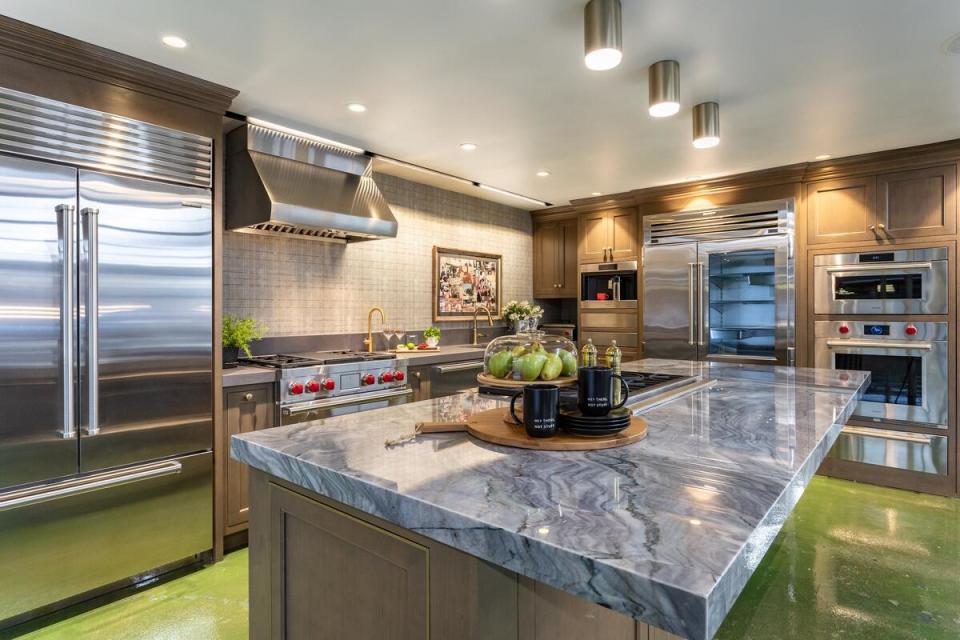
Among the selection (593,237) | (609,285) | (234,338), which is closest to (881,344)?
(609,285)

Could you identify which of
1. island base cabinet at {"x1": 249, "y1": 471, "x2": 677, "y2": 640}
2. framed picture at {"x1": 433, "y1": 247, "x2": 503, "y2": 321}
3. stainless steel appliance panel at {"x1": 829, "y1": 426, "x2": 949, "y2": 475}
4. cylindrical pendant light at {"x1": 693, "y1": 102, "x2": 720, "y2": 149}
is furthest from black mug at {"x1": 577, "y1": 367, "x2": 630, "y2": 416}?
framed picture at {"x1": 433, "y1": 247, "x2": 503, "y2": 321}

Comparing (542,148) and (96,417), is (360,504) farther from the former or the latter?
(542,148)

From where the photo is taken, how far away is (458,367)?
4.09 metres

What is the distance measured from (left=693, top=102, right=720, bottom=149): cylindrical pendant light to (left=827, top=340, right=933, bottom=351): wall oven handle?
7.23 feet

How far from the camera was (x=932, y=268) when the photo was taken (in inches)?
145

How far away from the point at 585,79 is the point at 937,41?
149cm

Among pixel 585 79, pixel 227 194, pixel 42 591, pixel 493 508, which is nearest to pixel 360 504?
pixel 493 508

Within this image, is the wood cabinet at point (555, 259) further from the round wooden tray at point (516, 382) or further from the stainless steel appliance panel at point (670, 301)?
the round wooden tray at point (516, 382)

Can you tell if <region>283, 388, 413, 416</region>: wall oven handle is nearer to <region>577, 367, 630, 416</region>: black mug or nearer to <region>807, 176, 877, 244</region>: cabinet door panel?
<region>577, 367, 630, 416</region>: black mug

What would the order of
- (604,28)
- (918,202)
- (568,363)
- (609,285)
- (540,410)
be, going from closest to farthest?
(540,410) < (604,28) < (568,363) < (918,202) < (609,285)

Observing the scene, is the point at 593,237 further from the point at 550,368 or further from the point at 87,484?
the point at 87,484

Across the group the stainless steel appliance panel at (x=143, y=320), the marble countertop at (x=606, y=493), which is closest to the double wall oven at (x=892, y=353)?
the marble countertop at (x=606, y=493)

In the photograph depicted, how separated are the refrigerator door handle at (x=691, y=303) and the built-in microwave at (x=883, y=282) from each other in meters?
0.91

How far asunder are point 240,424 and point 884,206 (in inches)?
182
